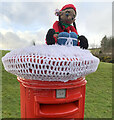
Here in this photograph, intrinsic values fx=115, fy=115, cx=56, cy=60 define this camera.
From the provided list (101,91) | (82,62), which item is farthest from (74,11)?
(101,91)

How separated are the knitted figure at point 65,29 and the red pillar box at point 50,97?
37 cm

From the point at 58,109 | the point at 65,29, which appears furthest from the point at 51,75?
the point at 65,29

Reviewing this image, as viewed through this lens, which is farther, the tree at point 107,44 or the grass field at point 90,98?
the tree at point 107,44

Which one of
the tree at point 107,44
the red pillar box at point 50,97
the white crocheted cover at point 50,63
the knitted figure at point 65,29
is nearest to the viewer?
the white crocheted cover at point 50,63

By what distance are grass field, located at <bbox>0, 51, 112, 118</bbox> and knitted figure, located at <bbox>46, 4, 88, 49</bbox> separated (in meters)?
1.64

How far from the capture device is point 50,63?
70 cm

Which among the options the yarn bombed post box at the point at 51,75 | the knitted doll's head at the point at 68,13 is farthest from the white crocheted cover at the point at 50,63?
the knitted doll's head at the point at 68,13

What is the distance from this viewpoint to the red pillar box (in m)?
0.83

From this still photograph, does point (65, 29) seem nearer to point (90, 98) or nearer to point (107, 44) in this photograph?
point (90, 98)

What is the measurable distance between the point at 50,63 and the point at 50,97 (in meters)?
0.29

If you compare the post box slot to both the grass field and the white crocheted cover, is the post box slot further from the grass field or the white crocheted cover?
the grass field

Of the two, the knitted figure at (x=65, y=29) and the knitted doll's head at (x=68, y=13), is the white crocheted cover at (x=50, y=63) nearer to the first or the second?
the knitted figure at (x=65, y=29)

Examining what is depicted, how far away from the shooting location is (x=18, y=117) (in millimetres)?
1972

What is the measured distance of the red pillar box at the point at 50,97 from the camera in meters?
0.83
